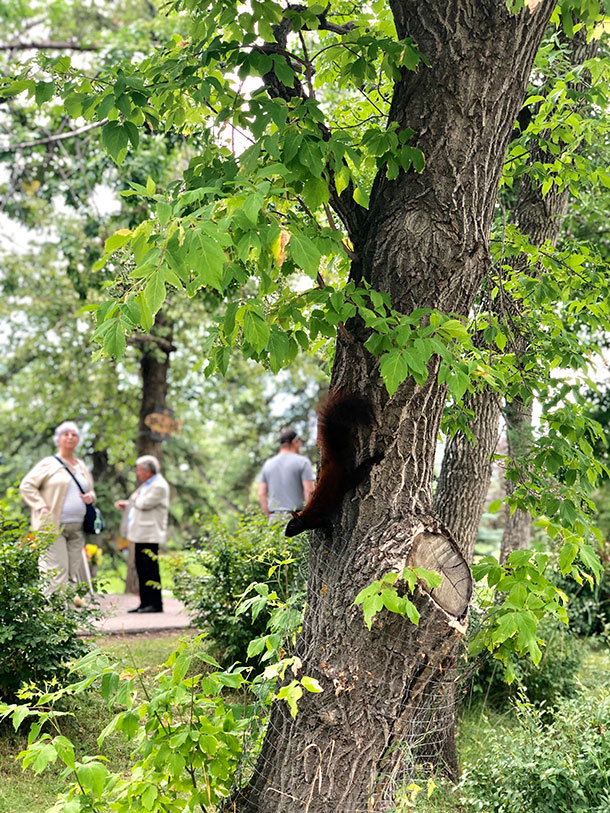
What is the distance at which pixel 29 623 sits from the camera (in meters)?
→ 5.03

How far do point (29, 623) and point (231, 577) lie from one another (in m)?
1.68

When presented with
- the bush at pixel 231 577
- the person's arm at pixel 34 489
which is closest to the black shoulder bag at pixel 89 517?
the person's arm at pixel 34 489

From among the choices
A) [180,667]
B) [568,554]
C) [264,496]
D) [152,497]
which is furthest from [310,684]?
[152,497]

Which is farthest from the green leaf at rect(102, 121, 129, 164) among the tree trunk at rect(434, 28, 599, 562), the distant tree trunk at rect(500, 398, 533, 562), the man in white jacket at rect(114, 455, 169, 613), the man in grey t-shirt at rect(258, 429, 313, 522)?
the man in white jacket at rect(114, 455, 169, 613)

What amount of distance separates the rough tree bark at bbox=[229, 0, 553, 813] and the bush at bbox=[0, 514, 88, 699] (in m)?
1.91

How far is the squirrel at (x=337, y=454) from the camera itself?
3.40 metres

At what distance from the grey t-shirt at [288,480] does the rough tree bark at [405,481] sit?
4.82 metres

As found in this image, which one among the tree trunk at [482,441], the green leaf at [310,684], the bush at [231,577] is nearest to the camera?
the green leaf at [310,684]

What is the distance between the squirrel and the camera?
340 cm

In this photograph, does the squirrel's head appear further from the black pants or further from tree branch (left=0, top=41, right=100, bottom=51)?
tree branch (left=0, top=41, right=100, bottom=51)

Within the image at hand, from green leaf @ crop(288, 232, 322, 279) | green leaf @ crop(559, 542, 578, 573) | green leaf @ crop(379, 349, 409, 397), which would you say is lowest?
green leaf @ crop(559, 542, 578, 573)

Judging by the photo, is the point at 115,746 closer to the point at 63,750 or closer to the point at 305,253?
the point at 63,750

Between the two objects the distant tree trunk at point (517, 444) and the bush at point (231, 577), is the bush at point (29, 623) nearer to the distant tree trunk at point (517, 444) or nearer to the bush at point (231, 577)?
the bush at point (231, 577)

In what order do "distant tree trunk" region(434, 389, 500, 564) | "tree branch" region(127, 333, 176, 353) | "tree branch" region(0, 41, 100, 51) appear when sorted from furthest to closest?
1. "tree branch" region(127, 333, 176, 353)
2. "tree branch" region(0, 41, 100, 51)
3. "distant tree trunk" region(434, 389, 500, 564)
